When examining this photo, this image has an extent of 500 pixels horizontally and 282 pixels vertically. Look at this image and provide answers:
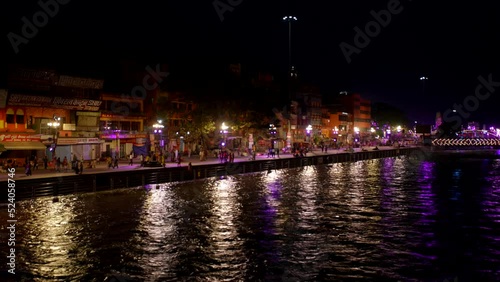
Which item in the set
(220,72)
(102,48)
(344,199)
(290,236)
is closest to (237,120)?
(220,72)

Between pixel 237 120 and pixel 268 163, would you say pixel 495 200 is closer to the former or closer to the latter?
pixel 268 163

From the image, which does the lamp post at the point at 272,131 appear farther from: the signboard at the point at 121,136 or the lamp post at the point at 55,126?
the lamp post at the point at 55,126

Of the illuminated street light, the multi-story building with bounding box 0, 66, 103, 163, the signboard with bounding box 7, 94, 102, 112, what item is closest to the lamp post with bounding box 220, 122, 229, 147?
the multi-story building with bounding box 0, 66, 103, 163

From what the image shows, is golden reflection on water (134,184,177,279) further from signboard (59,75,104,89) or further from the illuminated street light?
signboard (59,75,104,89)

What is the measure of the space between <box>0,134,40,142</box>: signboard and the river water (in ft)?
50.2

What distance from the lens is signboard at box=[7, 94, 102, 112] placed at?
46.3 metres

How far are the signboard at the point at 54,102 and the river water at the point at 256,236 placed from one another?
58.1ft

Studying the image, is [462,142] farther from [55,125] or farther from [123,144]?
[55,125]

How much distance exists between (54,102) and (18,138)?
6131 mm

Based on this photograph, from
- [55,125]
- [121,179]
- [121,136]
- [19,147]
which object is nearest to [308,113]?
[121,136]

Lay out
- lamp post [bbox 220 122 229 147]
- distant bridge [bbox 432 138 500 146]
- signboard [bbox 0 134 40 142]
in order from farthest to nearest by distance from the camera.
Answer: distant bridge [bbox 432 138 500 146] < lamp post [bbox 220 122 229 147] < signboard [bbox 0 134 40 142]

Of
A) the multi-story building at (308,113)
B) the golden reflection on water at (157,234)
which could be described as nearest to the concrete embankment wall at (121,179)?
the golden reflection on water at (157,234)

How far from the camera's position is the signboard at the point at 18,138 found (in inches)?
1738

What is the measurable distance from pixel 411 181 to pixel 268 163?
16413 millimetres
